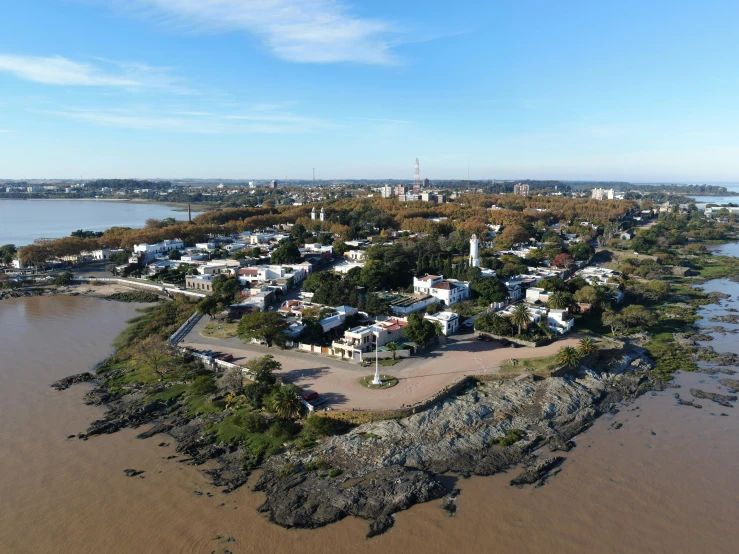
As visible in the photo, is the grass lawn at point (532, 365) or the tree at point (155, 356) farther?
the tree at point (155, 356)

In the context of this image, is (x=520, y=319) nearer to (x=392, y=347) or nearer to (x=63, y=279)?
(x=392, y=347)

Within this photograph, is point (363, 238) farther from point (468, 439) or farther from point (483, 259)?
point (468, 439)

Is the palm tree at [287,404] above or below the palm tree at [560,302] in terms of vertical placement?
below

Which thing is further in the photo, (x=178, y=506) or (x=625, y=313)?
(x=625, y=313)

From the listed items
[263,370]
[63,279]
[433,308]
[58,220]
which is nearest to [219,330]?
[263,370]

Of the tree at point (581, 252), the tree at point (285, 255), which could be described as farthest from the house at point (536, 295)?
the tree at point (285, 255)

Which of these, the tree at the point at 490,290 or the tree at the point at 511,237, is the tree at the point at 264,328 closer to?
the tree at the point at 490,290

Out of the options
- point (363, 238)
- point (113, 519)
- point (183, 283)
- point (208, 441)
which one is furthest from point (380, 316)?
point (363, 238)
